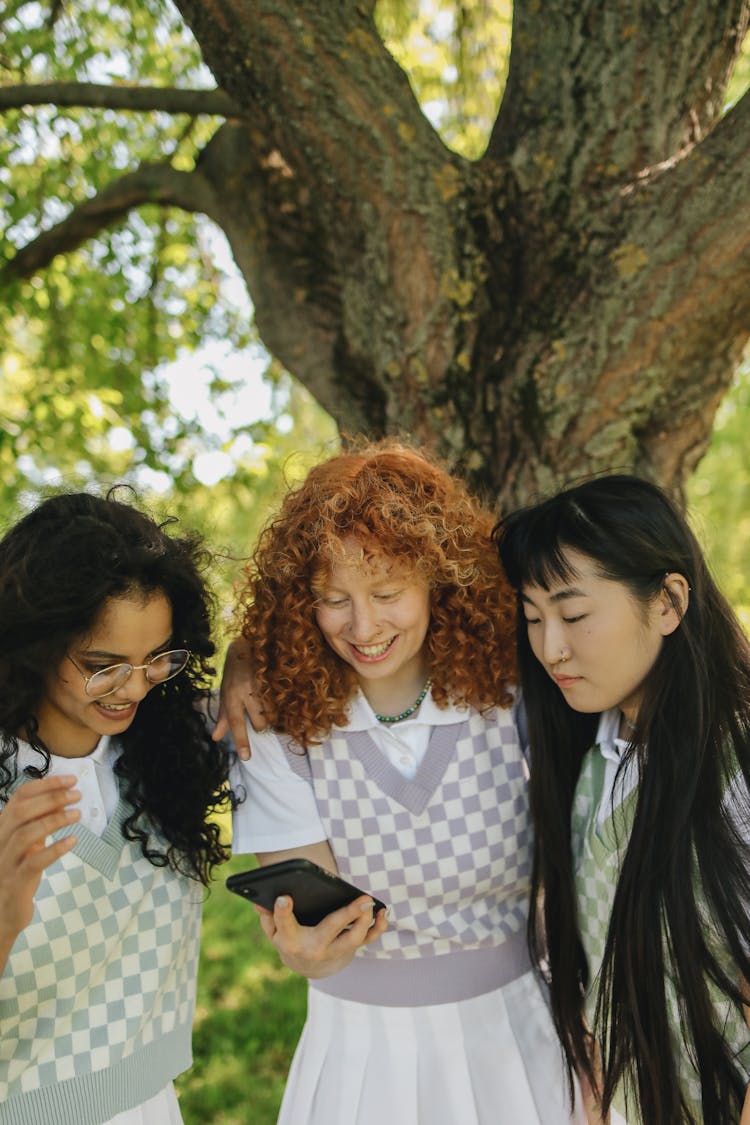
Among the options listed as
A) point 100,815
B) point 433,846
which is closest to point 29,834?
point 100,815

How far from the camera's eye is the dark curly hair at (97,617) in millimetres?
2045

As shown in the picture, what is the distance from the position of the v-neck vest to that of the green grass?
1.99 m

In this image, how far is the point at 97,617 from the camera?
2.07 meters

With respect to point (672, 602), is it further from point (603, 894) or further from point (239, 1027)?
point (239, 1027)

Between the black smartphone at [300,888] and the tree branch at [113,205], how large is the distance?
8.93 feet

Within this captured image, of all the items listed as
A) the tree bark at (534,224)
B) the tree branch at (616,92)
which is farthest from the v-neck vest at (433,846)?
the tree branch at (616,92)

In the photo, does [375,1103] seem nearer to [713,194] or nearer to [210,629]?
[210,629]

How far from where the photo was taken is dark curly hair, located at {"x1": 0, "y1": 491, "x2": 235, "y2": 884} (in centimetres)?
204

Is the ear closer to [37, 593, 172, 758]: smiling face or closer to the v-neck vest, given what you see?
the v-neck vest

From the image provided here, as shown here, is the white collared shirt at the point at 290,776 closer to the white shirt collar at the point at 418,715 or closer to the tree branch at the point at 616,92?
the white shirt collar at the point at 418,715

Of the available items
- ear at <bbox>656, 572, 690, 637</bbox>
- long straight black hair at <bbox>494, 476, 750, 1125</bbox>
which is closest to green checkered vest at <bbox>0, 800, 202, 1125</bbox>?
long straight black hair at <bbox>494, 476, 750, 1125</bbox>

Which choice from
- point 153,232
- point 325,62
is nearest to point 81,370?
point 153,232

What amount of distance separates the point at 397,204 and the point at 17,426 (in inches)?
92.0

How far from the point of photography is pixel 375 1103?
2332mm
